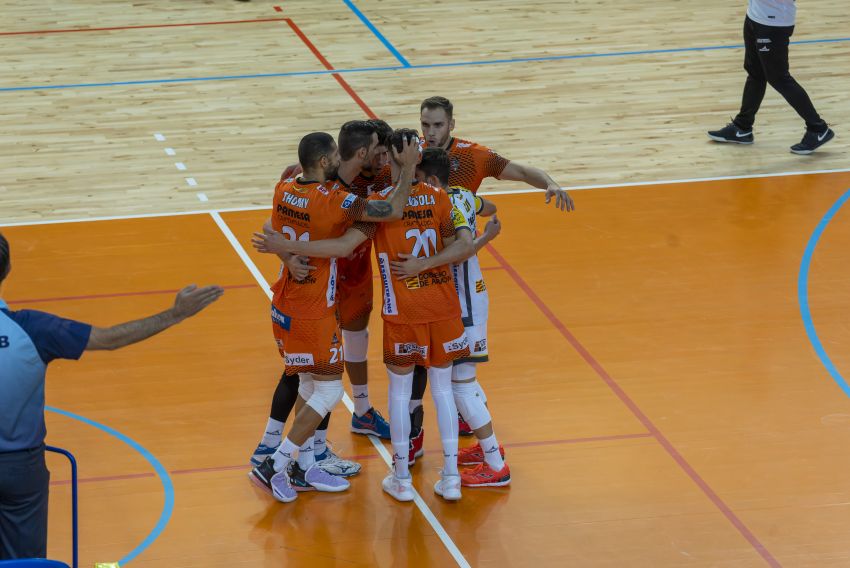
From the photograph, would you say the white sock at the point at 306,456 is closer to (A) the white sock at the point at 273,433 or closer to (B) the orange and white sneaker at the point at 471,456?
(A) the white sock at the point at 273,433

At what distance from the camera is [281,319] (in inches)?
273

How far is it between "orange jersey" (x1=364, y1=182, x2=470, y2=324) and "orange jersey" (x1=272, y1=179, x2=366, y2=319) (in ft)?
0.67

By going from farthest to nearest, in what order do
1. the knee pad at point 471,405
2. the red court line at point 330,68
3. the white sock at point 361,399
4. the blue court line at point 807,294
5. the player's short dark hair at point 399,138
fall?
the red court line at point 330,68 < the blue court line at point 807,294 < the white sock at point 361,399 < the knee pad at point 471,405 < the player's short dark hair at point 399,138

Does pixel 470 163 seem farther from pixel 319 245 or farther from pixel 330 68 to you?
pixel 330 68

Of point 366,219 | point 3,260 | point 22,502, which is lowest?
point 22,502

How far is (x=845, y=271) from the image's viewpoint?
10.1 metres

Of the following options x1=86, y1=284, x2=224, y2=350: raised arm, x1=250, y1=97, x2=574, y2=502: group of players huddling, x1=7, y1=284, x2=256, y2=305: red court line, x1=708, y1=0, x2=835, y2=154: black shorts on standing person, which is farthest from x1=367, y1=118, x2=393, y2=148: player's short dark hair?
x1=708, y1=0, x2=835, y2=154: black shorts on standing person

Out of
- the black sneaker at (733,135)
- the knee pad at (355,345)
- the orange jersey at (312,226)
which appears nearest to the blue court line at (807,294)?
the black sneaker at (733,135)

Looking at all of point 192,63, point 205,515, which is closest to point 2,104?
point 192,63

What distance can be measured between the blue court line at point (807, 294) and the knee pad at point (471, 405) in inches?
107

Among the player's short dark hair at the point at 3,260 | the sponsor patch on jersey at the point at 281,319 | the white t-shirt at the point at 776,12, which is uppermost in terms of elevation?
the player's short dark hair at the point at 3,260

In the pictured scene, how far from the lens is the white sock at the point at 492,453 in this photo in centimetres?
711

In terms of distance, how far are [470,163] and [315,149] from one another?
48.3 inches

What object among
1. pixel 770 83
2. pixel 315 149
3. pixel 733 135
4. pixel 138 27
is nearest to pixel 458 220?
pixel 315 149
